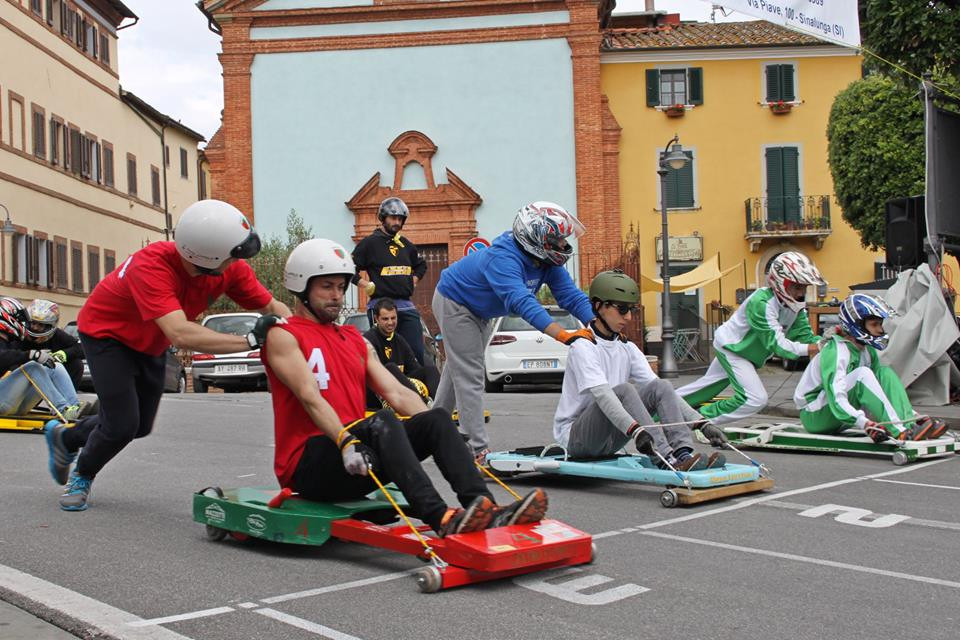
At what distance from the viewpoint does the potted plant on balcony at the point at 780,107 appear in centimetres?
3997

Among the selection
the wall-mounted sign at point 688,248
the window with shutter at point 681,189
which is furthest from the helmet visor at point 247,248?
the window with shutter at point 681,189

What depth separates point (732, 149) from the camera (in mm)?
40531

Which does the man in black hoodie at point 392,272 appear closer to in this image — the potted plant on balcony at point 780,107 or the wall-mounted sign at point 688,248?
→ the wall-mounted sign at point 688,248

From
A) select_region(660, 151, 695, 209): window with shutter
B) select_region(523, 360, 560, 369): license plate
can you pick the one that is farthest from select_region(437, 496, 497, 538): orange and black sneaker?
select_region(660, 151, 695, 209): window with shutter

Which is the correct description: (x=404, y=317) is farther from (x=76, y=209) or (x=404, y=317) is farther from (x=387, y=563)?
(x=76, y=209)

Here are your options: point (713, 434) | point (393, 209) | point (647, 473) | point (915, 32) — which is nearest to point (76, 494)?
point (647, 473)

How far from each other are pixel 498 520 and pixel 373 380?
1121mm

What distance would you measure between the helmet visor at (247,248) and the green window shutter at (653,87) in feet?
116

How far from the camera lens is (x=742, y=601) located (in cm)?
493

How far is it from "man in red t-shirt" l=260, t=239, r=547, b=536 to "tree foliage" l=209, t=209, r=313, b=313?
26058 mm

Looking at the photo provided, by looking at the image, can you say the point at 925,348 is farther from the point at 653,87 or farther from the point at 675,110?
the point at 653,87

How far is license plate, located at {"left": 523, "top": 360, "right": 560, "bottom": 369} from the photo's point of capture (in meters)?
21.1

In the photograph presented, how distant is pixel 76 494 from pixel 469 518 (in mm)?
3141

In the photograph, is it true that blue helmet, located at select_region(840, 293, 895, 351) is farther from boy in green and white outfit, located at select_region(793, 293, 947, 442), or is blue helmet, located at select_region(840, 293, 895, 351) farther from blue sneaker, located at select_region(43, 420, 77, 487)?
blue sneaker, located at select_region(43, 420, 77, 487)
